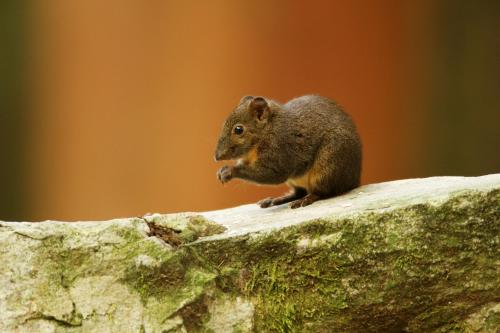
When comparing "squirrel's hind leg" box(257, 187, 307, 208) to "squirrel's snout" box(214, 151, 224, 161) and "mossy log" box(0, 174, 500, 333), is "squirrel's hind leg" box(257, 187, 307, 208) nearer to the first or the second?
"squirrel's snout" box(214, 151, 224, 161)

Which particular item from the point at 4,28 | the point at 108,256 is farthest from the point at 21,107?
the point at 108,256

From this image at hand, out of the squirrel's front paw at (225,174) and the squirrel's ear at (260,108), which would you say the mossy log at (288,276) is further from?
the squirrel's ear at (260,108)

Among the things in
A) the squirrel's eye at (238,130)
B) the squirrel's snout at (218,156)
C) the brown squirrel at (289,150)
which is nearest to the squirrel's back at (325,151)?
the brown squirrel at (289,150)

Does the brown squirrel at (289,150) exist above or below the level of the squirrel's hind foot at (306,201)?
above

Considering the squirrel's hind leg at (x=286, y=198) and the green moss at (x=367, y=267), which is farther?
the squirrel's hind leg at (x=286, y=198)

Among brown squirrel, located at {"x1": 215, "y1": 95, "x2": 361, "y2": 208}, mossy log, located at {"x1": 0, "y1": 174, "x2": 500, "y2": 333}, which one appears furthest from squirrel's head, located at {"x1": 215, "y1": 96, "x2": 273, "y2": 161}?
mossy log, located at {"x1": 0, "y1": 174, "x2": 500, "y2": 333}

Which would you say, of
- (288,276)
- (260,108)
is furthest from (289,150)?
(288,276)

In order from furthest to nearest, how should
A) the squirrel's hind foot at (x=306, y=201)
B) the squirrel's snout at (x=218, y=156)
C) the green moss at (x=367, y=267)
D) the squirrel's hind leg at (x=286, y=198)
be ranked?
the squirrel's hind leg at (x=286, y=198) → the squirrel's snout at (x=218, y=156) → the squirrel's hind foot at (x=306, y=201) → the green moss at (x=367, y=267)

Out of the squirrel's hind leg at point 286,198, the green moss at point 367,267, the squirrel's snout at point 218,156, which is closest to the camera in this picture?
the green moss at point 367,267

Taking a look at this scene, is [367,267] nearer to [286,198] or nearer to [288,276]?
[288,276]
